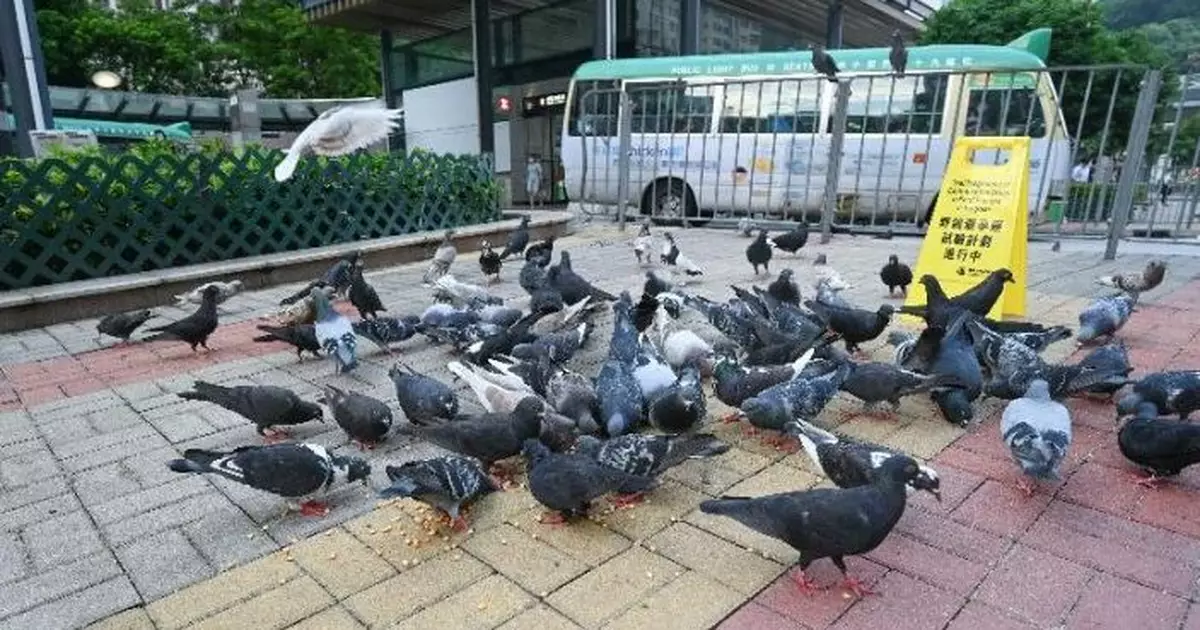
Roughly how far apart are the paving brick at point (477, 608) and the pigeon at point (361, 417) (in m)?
1.33

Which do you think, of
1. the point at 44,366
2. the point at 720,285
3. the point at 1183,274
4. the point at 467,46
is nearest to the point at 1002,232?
the point at 720,285

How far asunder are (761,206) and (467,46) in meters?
14.0

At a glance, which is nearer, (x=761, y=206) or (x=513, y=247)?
(x=513, y=247)

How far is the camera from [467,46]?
888 inches

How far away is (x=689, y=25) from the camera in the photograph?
730 inches

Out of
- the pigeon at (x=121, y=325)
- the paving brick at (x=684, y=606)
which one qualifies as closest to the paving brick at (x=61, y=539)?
the paving brick at (x=684, y=606)

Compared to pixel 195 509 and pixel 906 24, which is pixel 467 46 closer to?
pixel 906 24

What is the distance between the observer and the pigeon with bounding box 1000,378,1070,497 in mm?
2848

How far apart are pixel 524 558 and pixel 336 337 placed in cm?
279

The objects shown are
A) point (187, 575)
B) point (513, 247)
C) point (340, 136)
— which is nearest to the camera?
point (187, 575)

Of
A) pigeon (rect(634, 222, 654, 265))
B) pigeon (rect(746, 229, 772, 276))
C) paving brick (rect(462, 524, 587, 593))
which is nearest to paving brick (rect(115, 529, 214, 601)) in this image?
paving brick (rect(462, 524, 587, 593))

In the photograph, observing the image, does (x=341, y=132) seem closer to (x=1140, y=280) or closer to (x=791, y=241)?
(x=791, y=241)

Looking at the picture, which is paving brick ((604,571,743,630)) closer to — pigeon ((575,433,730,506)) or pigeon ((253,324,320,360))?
pigeon ((575,433,730,506))

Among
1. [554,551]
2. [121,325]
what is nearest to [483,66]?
[121,325]
